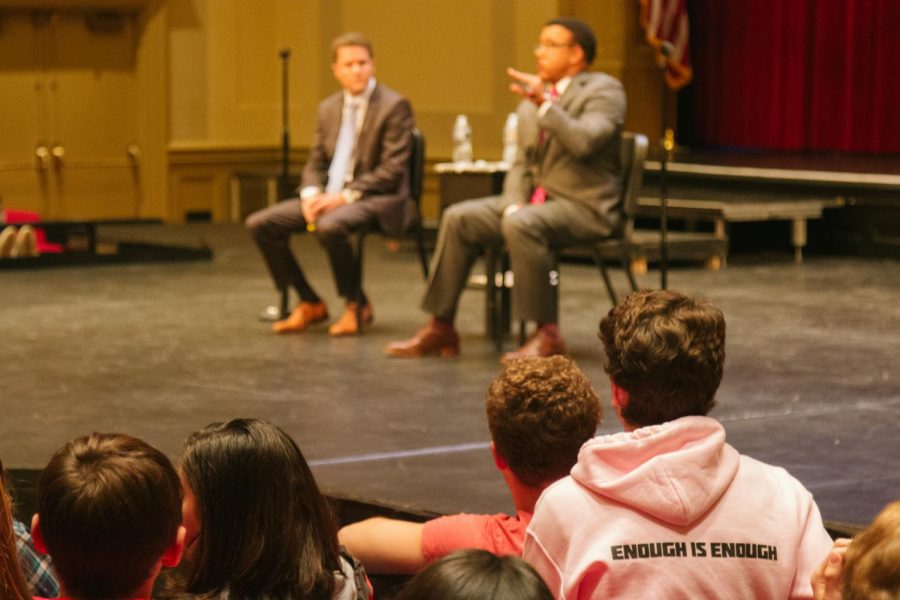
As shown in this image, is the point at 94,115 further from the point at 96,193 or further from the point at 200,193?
the point at 200,193

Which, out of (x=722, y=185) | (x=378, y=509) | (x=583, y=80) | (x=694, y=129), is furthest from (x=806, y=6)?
(x=378, y=509)

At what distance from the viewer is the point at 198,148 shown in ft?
38.0

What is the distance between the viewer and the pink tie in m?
5.55

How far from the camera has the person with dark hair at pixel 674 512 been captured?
190 cm

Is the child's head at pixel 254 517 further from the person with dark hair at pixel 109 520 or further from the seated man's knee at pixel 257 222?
the seated man's knee at pixel 257 222

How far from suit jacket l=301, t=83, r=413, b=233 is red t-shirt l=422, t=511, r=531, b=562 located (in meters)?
3.73

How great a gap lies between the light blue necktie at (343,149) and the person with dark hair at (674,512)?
4343mm

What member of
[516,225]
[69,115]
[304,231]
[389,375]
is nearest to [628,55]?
[69,115]

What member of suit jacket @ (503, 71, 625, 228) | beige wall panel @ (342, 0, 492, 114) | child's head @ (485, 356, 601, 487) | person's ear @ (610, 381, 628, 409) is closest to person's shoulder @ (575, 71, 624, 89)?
suit jacket @ (503, 71, 625, 228)

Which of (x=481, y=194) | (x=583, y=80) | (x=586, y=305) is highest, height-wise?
(x=583, y=80)

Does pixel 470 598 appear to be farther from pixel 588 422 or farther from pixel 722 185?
pixel 722 185

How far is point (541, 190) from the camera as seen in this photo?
557cm

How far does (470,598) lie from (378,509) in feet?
6.73

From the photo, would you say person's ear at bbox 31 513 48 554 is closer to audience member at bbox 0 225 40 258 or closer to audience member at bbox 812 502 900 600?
audience member at bbox 812 502 900 600
